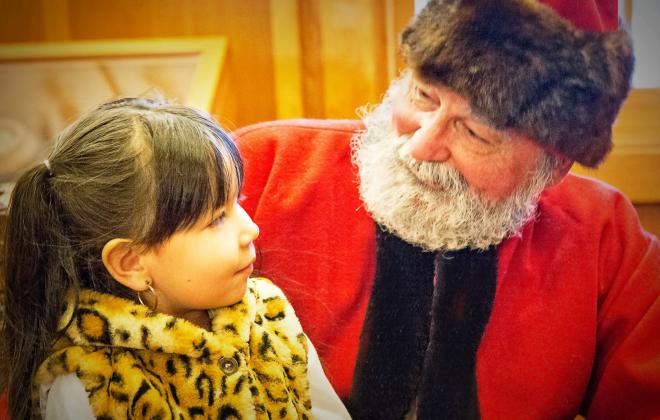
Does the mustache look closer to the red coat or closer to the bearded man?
the bearded man

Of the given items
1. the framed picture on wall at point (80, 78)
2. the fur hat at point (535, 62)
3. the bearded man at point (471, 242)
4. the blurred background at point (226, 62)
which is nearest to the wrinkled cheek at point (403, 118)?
the bearded man at point (471, 242)

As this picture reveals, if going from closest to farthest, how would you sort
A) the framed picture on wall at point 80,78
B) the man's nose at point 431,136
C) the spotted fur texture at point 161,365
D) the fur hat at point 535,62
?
the spotted fur texture at point 161,365 → the fur hat at point 535,62 → the man's nose at point 431,136 → the framed picture on wall at point 80,78

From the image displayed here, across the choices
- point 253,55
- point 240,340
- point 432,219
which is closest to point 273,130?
point 253,55

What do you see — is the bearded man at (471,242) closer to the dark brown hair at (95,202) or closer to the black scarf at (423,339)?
the black scarf at (423,339)

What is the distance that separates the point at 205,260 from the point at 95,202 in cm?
16

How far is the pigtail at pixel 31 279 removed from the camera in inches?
35.0

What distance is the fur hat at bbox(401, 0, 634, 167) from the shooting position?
99 cm

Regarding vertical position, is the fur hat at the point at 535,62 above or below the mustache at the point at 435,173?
above

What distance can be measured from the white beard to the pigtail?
54 centimetres

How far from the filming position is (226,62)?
4.61ft

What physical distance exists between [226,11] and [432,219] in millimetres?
608

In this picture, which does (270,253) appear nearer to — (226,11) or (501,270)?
(501,270)

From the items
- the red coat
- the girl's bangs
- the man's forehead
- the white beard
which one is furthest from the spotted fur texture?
the man's forehead

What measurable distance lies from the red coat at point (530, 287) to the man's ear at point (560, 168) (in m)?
0.10
